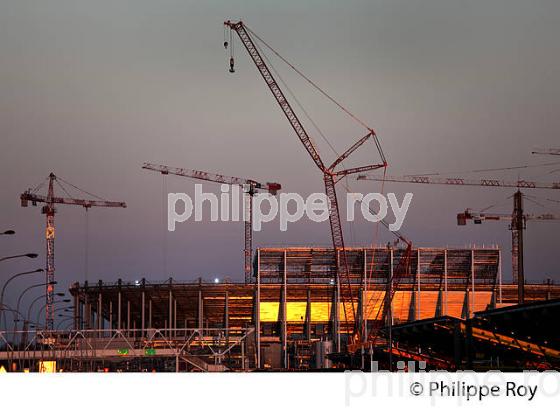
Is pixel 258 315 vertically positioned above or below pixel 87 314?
above

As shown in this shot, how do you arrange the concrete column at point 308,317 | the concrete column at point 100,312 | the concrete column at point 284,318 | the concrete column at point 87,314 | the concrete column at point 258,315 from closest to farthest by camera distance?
the concrete column at point 258,315
the concrete column at point 284,318
the concrete column at point 308,317
the concrete column at point 100,312
the concrete column at point 87,314

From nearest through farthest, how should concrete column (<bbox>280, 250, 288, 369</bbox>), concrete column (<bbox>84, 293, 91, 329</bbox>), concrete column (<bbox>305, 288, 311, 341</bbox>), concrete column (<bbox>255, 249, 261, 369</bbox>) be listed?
concrete column (<bbox>255, 249, 261, 369</bbox>) < concrete column (<bbox>280, 250, 288, 369</bbox>) < concrete column (<bbox>305, 288, 311, 341</bbox>) < concrete column (<bbox>84, 293, 91, 329</bbox>)

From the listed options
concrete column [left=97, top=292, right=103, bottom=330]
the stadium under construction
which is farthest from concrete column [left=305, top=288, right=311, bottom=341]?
concrete column [left=97, top=292, right=103, bottom=330]

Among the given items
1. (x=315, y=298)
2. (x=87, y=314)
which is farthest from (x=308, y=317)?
(x=87, y=314)

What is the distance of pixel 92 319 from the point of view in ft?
653

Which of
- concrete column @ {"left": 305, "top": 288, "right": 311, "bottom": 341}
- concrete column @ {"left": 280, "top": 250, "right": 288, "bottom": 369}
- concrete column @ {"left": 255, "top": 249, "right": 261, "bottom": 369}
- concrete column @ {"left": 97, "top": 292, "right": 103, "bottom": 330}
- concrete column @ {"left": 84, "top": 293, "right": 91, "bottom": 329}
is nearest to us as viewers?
concrete column @ {"left": 255, "top": 249, "right": 261, "bottom": 369}

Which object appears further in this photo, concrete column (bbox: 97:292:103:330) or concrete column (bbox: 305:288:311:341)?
concrete column (bbox: 97:292:103:330)

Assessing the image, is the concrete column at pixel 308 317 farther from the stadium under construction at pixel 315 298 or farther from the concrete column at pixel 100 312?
the concrete column at pixel 100 312

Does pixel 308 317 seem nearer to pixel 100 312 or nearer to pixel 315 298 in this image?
pixel 315 298

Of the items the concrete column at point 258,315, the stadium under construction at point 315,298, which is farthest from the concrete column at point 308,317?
the concrete column at point 258,315

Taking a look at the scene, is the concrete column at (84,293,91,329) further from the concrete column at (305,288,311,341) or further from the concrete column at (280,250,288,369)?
the concrete column at (305,288,311,341)
